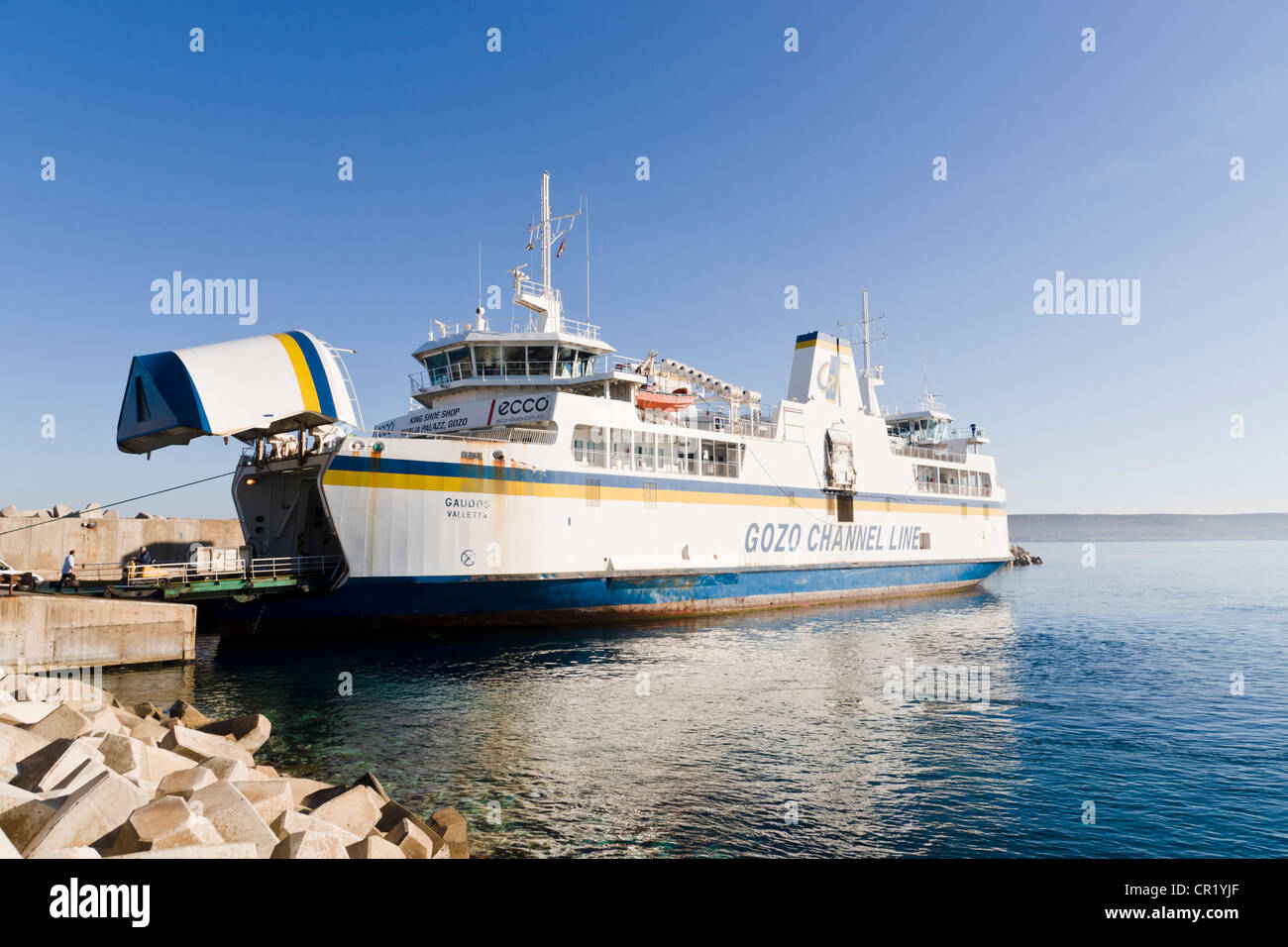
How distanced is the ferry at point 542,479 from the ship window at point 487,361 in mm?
82

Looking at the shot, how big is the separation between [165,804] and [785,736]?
32.8 ft

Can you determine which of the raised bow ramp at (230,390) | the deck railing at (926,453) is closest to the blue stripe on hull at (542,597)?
the raised bow ramp at (230,390)

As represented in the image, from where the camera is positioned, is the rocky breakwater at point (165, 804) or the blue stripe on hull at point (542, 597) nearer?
the rocky breakwater at point (165, 804)

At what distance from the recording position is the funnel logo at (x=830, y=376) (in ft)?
112

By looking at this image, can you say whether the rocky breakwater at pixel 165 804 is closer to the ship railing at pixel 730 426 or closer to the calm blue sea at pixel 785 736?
the calm blue sea at pixel 785 736

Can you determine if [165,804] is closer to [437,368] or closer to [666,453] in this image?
[666,453]

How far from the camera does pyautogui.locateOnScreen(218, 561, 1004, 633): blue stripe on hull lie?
21406 millimetres

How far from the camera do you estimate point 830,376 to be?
34.8 m

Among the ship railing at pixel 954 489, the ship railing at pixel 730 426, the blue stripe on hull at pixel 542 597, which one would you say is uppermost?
the ship railing at pixel 730 426

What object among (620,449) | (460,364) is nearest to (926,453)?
(620,449)

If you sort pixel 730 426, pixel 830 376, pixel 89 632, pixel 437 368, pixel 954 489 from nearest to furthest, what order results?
pixel 89 632 < pixel 437 368 < pixel 730 426 < pixel 830 376 < pixel 954 489
